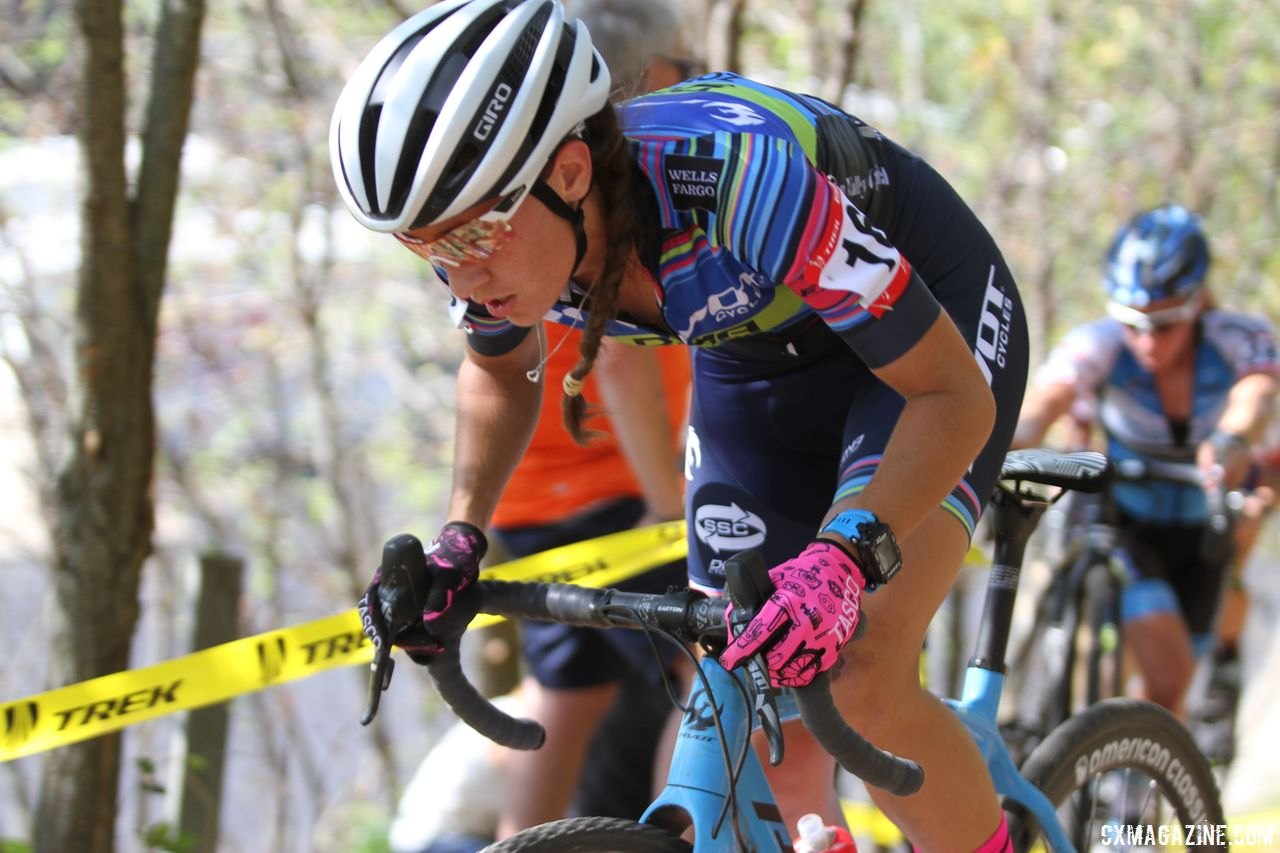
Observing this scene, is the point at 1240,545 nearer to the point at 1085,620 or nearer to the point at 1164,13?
the point at 1085,620

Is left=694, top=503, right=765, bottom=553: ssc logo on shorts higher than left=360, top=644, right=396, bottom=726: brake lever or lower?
higher

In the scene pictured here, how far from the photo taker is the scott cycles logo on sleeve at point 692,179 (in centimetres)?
214

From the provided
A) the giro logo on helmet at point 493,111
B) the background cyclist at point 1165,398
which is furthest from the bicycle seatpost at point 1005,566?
the background cyclist at point 1165,398

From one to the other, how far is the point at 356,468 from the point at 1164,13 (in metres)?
6.76

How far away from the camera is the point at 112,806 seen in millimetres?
3527

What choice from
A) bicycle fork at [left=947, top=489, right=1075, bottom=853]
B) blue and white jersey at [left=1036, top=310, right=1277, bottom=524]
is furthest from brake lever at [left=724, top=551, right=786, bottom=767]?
blue and white jersey at [left=1036, top=310, right=1277, bottom=524]

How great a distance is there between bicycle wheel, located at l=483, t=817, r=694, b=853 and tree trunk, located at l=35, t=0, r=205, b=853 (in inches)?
68.0

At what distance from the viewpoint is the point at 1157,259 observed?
16.6 feet

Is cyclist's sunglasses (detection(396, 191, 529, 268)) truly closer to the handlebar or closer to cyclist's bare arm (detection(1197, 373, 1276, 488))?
the handlebar

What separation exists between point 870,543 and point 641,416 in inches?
68.8

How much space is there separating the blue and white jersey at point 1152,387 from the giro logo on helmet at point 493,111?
131 inches

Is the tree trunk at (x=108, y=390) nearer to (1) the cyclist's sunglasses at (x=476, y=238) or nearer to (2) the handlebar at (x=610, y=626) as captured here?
(2) the handlebar at (x=610, y=626)

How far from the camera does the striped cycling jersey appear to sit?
2068 mm

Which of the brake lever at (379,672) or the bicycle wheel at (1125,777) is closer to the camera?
the brake lever at (379,672)
